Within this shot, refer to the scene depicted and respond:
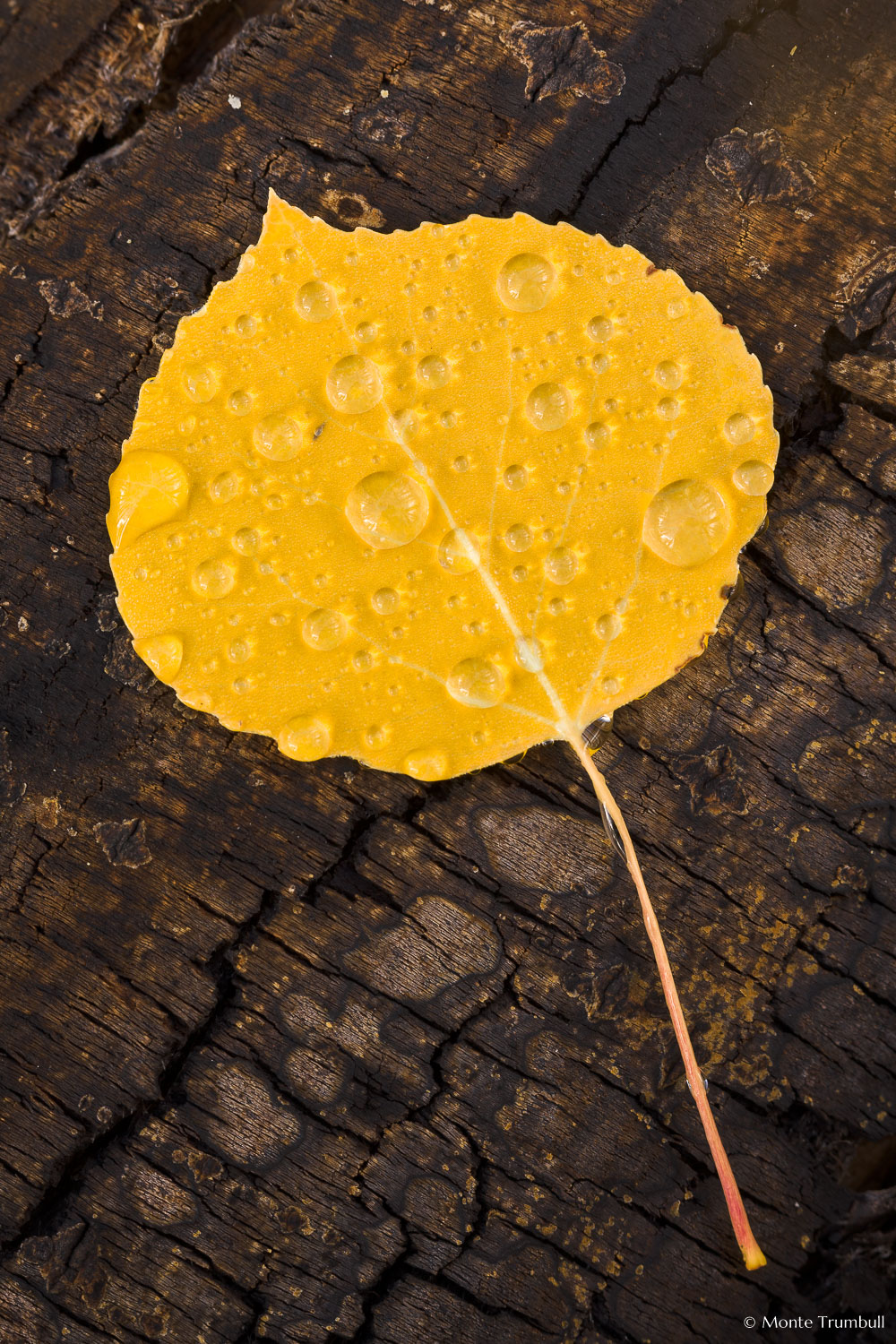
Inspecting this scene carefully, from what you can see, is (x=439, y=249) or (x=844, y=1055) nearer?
(x=439, y=249)

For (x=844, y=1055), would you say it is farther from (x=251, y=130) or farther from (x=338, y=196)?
(x=251, y=130)

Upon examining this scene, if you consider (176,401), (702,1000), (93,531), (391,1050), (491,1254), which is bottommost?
(491,1254)

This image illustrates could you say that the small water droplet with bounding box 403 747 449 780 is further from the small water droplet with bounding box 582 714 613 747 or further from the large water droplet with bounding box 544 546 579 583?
the large water droplet with bounding box 544 546 579 583

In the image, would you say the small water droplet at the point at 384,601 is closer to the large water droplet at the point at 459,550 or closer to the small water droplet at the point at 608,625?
the large water droplet at the point at 459,550

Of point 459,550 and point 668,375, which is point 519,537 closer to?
point 459,550

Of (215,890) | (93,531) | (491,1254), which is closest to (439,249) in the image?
(93,531)

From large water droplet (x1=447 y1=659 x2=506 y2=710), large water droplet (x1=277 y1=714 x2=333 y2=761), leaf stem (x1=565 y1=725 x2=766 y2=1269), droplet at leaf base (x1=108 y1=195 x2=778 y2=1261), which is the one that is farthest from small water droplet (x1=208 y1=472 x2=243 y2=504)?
leaf stem (x1=565 y1=725 x2=766 y2=1269)

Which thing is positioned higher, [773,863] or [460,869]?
[773,863]
